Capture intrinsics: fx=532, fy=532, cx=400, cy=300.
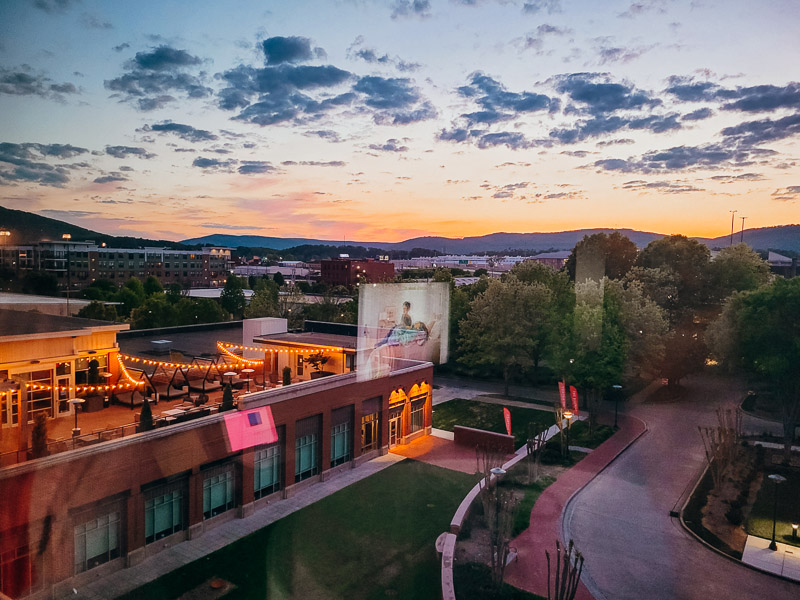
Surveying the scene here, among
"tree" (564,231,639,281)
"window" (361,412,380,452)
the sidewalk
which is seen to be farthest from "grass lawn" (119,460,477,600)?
"tree" (564,231,639,281)

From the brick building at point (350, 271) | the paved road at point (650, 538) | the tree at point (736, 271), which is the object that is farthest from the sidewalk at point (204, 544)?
the brick building at point (350, 271)

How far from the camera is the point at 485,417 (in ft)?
93.5

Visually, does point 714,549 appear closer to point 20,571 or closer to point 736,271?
point 20,571

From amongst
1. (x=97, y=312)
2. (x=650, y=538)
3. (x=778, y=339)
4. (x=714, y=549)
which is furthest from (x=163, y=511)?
(x=97, y=312)

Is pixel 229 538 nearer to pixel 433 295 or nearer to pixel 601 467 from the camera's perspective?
pixel 601 467

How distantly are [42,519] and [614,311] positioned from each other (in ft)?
93.9

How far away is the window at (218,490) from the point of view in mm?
15667

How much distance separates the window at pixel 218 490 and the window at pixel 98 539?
2.65 m

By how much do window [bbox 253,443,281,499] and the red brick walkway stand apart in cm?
794

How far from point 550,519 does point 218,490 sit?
10.3m

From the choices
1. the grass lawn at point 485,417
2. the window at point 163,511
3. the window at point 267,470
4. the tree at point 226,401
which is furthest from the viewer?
the grass lawn at point 485,417

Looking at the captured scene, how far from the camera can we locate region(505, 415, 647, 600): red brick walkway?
13438 millimetres

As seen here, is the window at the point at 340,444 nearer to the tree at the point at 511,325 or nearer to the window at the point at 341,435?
the window at the point at 341,435

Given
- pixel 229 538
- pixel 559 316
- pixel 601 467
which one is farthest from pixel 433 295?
pixel 229 538
